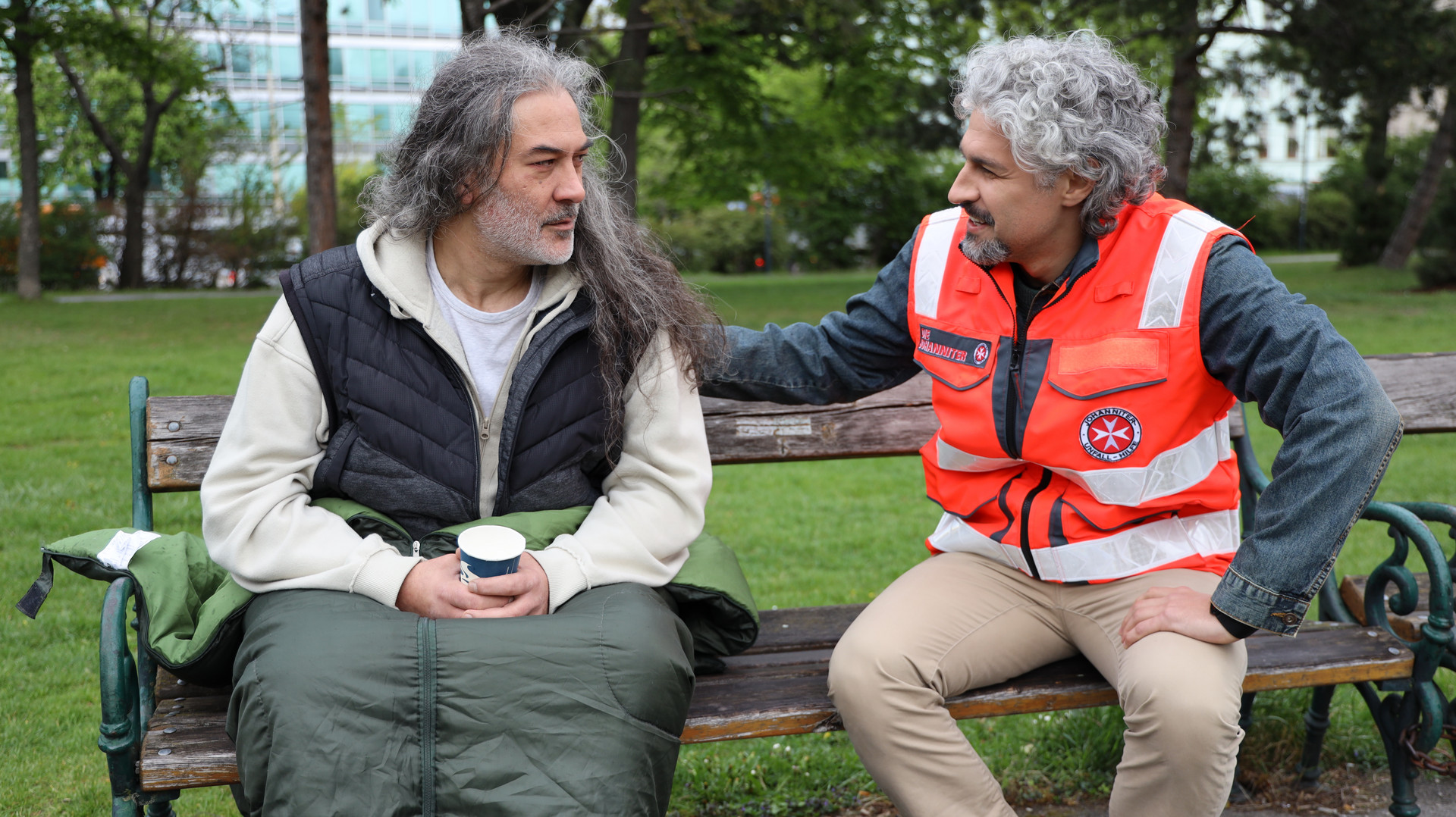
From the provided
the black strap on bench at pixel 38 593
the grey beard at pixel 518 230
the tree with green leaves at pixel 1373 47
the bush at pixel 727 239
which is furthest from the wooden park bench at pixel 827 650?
the bush at pixel 727 239

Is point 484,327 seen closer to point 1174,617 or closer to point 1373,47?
point 1174,617

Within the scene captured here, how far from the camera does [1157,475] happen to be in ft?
8.06

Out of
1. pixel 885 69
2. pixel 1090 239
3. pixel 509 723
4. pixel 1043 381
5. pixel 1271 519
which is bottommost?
pixel 509 723

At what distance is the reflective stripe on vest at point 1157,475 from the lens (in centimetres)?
245

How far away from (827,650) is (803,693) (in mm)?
315

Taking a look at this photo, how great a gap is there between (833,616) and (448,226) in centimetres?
134

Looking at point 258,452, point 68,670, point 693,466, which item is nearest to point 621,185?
point 693,466

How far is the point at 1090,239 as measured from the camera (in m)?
2.53

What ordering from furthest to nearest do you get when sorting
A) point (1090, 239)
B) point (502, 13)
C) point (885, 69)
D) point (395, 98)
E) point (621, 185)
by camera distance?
point (395, 98) < point (885, 69) < point (502, 13) < point (621, 185) < point (1090, 239)

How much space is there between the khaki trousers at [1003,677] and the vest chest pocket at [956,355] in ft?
1.37

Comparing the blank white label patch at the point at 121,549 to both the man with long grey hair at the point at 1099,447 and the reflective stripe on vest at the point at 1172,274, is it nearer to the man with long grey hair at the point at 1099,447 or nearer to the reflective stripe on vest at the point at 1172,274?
the man with long grey hair at the point at 1099,447

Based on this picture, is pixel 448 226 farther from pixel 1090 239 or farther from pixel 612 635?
pixel 1090 239

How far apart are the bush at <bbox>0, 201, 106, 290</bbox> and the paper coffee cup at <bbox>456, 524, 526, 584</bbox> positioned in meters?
23.4

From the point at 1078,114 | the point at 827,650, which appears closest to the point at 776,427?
the point at 827,650
